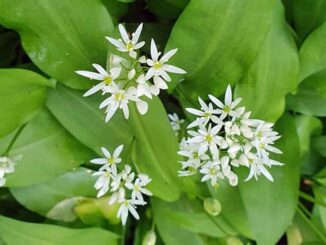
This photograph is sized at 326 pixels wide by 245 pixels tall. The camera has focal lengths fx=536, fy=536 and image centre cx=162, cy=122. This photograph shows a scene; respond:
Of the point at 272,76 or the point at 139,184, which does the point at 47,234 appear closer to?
the point at 139,184

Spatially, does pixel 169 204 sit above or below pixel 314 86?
below

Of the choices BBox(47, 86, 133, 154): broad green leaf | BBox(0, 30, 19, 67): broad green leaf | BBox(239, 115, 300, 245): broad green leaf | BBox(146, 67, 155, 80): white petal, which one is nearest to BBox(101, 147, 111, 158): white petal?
BBox(47, 86, 133, 154): broad green leaf

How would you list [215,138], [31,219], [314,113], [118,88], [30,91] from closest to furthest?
[118,88] → [215,138] → [30,91] → [314,113] → [31,219]

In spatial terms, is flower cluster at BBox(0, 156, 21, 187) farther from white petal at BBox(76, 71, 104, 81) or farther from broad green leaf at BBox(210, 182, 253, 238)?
broad green leaf at BBox(210, 182, 253, 238)

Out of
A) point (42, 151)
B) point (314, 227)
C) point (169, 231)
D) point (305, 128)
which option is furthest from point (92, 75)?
point (314, 227)

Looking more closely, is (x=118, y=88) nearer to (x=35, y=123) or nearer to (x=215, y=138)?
(x=215, y=138)

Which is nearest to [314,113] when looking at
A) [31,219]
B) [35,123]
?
[35,123]

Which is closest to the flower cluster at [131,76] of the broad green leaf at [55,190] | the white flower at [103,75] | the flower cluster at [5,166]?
the white flower at [103,75]
